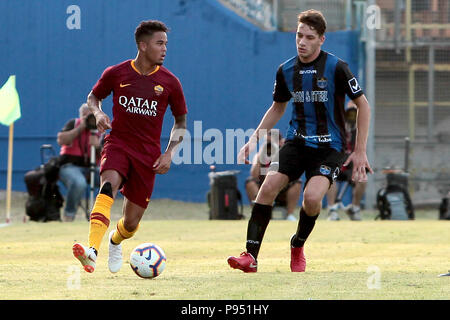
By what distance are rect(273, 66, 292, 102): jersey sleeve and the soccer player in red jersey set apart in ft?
2.60

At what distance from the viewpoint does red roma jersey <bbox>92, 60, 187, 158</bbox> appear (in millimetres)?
8000

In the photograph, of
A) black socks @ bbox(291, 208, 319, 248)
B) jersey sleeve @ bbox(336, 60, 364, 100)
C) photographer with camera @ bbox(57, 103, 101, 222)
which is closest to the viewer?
jersey sleeve @ bbox(336, 60, 364, 100)

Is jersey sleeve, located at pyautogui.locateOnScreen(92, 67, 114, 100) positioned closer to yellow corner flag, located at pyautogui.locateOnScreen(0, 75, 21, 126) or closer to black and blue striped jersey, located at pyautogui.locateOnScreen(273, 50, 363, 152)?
black and blue striped jersey, located at pyautogui.locateOnScreen(273, 50, 363, 152)

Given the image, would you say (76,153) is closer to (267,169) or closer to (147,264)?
(267,169)

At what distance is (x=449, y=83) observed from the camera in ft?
70.6

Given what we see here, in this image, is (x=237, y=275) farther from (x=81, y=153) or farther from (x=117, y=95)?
(x=81, y=153)

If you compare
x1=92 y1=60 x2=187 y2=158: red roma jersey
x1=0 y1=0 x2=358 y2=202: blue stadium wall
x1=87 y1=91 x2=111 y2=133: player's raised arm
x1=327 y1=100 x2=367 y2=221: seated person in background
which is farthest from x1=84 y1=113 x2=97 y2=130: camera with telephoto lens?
x1=92 y1=60 x2=187 y2=158: red roma jersey

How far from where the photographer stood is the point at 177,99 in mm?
8250

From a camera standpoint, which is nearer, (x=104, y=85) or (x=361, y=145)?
(x=361, y=145)

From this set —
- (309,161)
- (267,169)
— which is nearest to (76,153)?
(267,169)

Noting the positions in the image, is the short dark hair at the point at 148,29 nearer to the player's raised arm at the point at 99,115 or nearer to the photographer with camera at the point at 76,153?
the player's raised arm at the point at 99,115

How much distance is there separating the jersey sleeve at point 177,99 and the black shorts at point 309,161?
0.93 meters

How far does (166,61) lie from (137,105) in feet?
47.7

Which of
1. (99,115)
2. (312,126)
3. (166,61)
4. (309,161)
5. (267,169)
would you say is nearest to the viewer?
(99,115)
